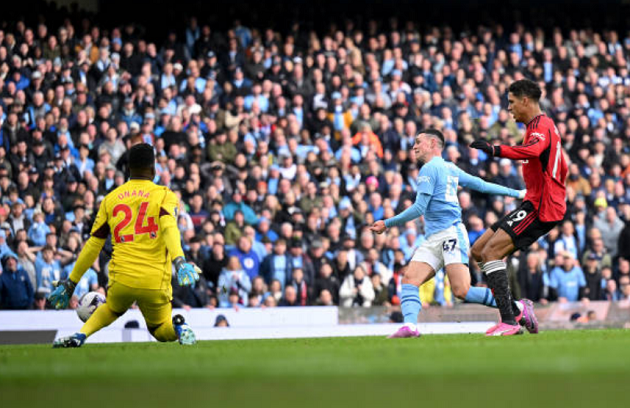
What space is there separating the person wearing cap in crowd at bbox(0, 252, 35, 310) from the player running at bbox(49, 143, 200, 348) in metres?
5.96

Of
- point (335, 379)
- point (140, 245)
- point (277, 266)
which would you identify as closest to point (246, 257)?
point (277, 266)

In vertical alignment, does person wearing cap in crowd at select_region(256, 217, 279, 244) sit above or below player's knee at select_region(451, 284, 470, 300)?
above

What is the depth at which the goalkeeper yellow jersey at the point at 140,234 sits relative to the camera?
358 inches

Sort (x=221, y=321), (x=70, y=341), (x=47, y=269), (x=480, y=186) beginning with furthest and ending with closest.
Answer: (x=47, y=269)
(x=221, y=321)
(x=480, y=186)
(x=70, y=341)

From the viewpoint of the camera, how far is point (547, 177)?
994 cm

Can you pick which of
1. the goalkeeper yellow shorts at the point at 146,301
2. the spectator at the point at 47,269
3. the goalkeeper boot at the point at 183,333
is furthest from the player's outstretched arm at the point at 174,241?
the spectator at the point at 47,269

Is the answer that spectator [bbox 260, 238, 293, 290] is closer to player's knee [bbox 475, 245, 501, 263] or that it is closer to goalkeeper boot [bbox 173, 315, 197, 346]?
player's knee [bbox 475, 245, 501, 263]

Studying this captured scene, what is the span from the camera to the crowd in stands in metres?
16.5

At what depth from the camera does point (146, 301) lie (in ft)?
30.2

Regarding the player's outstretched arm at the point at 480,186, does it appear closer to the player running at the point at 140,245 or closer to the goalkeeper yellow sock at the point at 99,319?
the player running at the point at 140,245

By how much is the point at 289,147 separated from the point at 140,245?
1049 cm

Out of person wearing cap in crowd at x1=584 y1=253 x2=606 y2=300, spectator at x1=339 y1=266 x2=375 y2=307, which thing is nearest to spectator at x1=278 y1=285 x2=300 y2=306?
spectator at x1=339 y1=266 x2=375 y2=307

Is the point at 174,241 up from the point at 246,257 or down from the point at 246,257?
up

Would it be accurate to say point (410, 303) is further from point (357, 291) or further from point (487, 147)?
point (357, 291)
